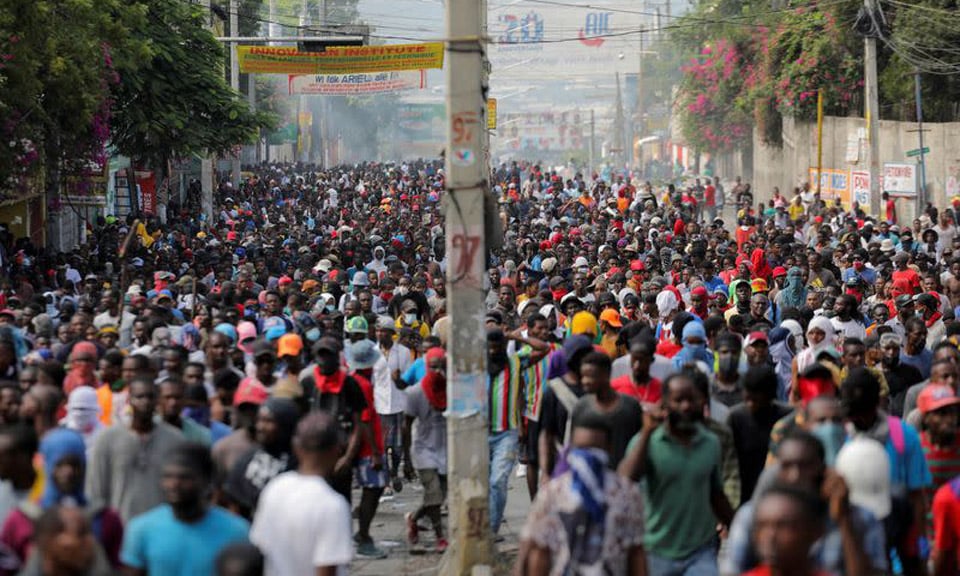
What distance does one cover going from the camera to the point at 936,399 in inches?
316

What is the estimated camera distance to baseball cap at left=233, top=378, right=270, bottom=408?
8.98 m

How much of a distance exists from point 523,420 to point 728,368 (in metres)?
2.31

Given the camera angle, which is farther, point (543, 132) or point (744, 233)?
point (543, 132)

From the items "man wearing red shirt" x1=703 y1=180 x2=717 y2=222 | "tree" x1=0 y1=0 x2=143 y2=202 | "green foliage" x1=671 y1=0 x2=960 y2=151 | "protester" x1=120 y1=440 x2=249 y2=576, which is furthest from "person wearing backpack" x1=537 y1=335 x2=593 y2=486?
"man wearing red shirt" x1=703 y1=180 x2=717 y2=222

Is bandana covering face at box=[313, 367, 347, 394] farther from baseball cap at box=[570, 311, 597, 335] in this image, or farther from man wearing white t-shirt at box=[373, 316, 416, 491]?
baseball cap at box=[570, 311, 597, 335]

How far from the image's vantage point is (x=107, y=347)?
12.0m

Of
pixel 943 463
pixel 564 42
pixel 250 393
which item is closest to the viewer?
pixel 943 463

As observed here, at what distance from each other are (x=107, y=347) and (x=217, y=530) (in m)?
6.06

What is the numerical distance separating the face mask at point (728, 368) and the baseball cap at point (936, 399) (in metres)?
1.56

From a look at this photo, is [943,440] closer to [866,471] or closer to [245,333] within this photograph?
[866,471]

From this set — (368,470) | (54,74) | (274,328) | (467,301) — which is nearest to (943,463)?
(467,301)

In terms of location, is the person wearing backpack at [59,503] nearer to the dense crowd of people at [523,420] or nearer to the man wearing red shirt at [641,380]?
the dense crowd of people at [523,420]

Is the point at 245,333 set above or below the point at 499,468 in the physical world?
above

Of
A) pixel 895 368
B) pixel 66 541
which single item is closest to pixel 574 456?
pixel 66 541
